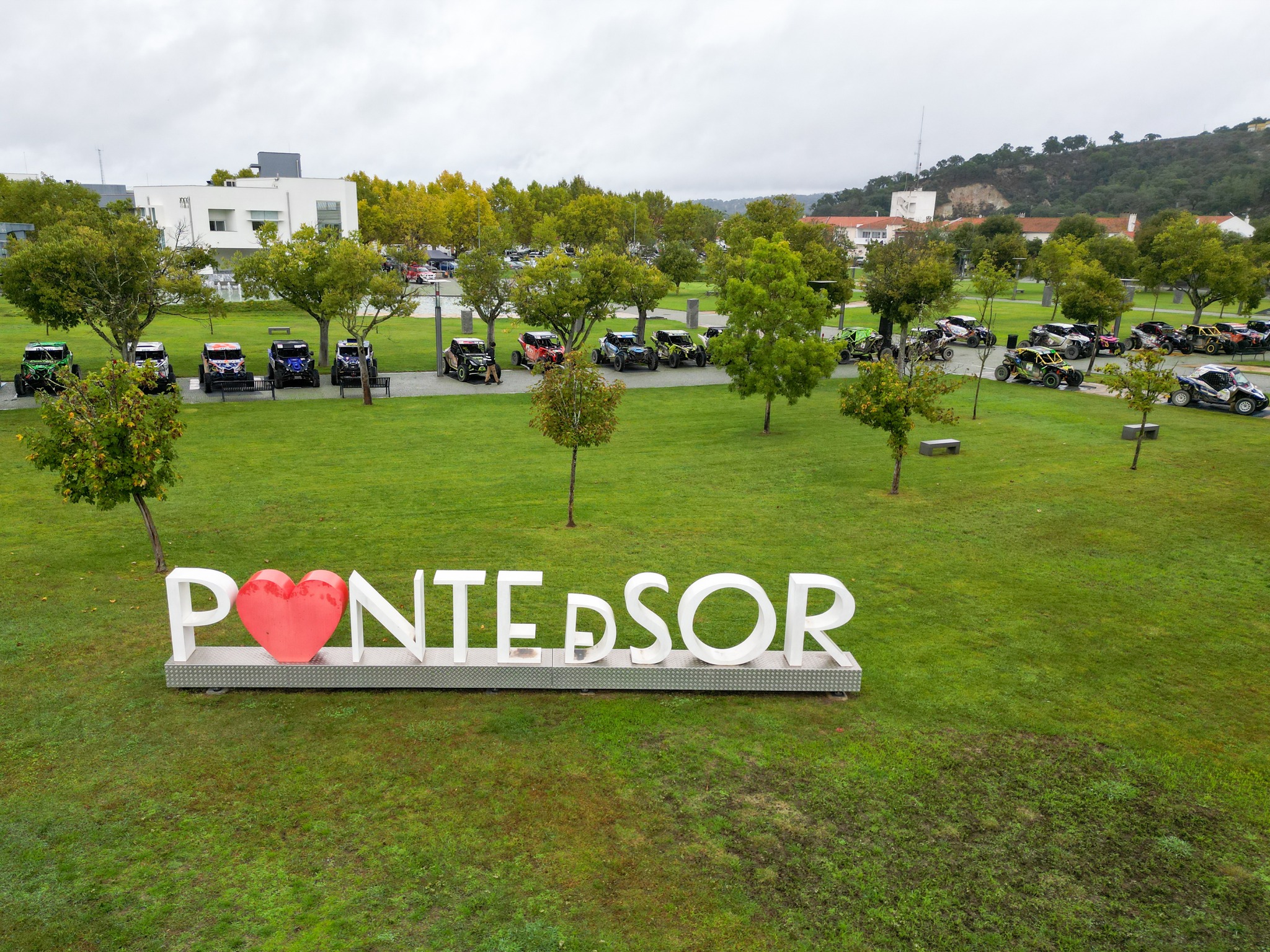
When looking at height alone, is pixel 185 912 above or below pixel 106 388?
below

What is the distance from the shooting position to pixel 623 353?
131ft

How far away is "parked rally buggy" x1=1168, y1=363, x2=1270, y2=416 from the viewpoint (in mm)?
30078

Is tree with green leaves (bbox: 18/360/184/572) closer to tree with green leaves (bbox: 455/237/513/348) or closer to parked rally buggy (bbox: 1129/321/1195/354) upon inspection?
tree with green leaves (bbox: 455/237/513/348)

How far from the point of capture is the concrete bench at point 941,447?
24375mm

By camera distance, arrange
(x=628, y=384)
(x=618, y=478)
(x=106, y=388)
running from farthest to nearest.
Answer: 1. (x=628, y=384)
2. (x=618, y=478)
3. (x=106, y=388)

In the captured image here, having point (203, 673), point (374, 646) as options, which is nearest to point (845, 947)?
point (374, 646)

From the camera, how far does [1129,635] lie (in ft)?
43.1

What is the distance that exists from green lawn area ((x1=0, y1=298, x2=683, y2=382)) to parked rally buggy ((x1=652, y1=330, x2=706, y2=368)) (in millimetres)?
7401

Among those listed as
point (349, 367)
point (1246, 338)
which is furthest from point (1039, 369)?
point (349, 367)

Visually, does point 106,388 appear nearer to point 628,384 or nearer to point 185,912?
point 185,912

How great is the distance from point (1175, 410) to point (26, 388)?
40.8 meters

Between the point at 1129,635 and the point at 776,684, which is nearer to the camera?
the point at 776,684

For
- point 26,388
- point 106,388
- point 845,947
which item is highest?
point 106,388

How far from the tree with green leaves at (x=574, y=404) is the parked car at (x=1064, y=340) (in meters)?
32.2
